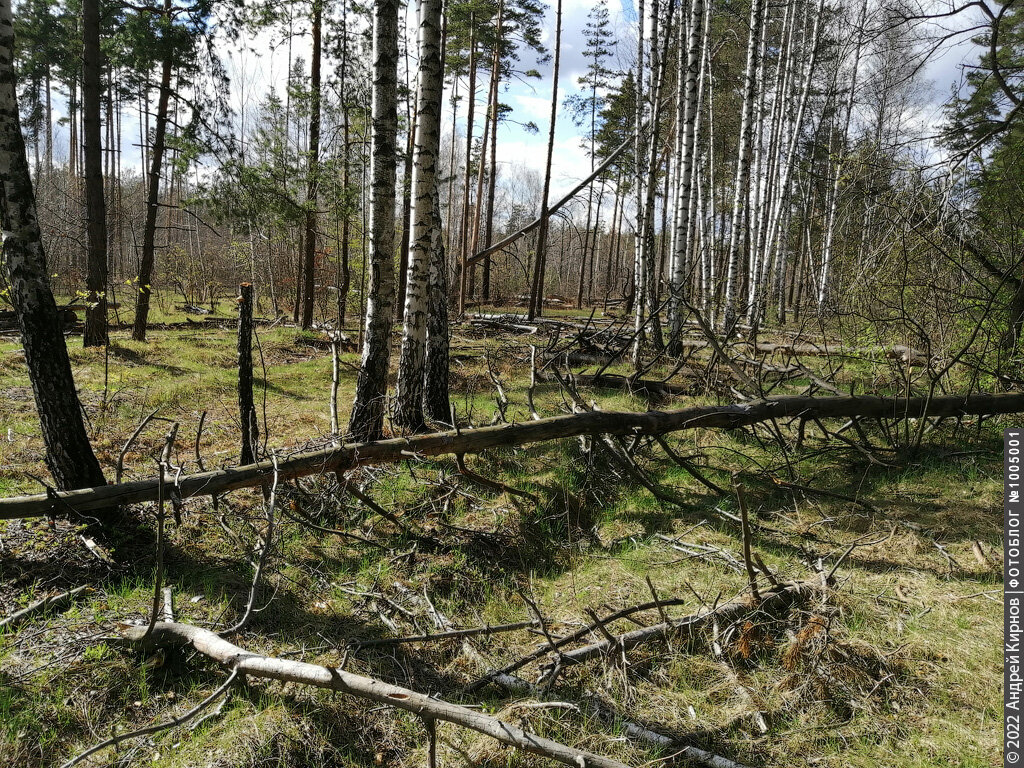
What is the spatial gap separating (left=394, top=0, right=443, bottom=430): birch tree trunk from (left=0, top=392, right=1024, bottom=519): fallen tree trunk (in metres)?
1.40

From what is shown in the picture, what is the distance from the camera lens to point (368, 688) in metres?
2.63

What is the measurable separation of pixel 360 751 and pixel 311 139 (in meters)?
13.4

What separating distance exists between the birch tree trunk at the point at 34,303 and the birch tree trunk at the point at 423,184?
284 centimetres

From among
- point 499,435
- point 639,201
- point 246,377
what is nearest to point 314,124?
point 639,201

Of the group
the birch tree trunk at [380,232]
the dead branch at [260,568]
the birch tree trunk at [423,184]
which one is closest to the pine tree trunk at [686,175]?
the birch tree trunk at [423,184]

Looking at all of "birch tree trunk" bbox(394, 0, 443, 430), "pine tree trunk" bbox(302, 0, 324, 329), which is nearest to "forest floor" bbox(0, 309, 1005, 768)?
"birch tree trunk" bbox(394, 0, 443, 430)

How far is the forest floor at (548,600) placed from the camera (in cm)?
278

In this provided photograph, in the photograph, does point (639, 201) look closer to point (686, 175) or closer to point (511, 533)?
point (686, 175)

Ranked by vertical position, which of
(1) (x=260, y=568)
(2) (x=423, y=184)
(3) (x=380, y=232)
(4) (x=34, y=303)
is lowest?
(1) (x=260, y=568)

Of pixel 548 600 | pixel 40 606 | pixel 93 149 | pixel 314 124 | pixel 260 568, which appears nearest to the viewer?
pixel 260 568

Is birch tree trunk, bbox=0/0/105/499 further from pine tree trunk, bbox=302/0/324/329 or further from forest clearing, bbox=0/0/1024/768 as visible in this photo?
pine tree trunk, bbox=302/0/324/329

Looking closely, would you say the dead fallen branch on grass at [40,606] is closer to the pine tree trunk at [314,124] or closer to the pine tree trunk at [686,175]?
the pine tree trunk at [686,175]

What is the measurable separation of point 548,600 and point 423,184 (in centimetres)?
406

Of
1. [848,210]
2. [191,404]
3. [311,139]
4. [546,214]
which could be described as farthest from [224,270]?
[848,210]
